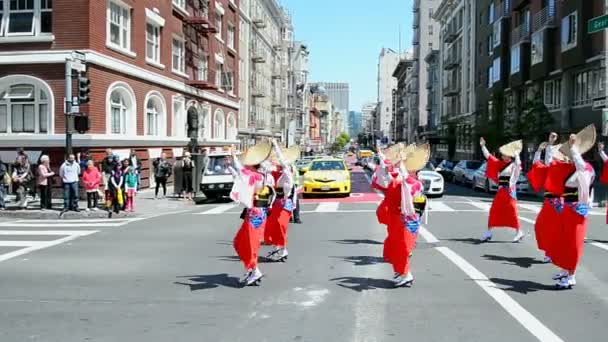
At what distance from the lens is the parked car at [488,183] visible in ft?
83.0

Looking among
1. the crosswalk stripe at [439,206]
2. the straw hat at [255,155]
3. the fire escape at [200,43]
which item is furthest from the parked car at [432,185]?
the straw hat at [255,155]

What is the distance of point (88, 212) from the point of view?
17.2 meters

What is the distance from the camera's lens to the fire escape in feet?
109

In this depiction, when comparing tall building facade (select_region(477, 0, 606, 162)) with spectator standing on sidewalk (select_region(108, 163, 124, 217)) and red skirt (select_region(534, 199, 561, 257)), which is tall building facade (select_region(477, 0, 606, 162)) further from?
spectator standing on sidewalk (select_region(108, 163, 124, 217))

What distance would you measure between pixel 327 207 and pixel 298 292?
11329 millimetres

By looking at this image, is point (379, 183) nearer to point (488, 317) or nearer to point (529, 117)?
point (488, 317)

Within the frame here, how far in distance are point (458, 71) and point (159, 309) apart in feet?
205

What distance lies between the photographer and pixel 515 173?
36.9 feet

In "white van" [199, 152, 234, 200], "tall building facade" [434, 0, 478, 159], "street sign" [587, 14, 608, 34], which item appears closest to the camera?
"street sign" [587, 14, 608, 34]

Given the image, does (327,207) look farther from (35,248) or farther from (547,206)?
(547,206)

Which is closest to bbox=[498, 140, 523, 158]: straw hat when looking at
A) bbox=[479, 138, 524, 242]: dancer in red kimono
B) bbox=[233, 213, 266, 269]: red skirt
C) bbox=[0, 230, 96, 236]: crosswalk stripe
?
bbox=[479, 138, 524, 242]: dancer in red kimono

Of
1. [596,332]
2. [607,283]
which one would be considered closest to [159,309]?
[596,332]

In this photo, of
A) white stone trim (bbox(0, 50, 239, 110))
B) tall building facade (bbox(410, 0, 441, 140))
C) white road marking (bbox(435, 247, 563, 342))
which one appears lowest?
white road marking (bbox(435, 247, 563, 342))

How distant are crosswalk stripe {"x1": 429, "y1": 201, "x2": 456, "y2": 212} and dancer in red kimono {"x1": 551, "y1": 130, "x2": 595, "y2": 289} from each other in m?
9.98
